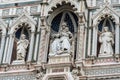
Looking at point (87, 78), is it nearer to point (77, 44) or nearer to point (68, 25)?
point (77, 44)

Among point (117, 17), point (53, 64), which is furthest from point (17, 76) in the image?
point (117, 17)

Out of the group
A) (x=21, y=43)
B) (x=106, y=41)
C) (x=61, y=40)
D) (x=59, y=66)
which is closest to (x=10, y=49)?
(x=21, y=43)

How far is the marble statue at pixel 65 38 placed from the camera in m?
21.4

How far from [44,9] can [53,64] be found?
3.14m

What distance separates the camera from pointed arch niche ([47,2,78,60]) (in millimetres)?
22922

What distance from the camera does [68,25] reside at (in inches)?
907

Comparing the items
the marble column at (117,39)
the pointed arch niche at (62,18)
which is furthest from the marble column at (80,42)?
the marble column at (117,39)

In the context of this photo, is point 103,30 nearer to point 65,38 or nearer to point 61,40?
point 65,38

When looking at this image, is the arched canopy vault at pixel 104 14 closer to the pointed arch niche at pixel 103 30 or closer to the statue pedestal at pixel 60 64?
the pointed arch niche at pixel 103 30

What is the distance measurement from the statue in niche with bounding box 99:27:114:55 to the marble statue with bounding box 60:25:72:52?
4.38ft

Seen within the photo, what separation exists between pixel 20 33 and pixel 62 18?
6.72 ft

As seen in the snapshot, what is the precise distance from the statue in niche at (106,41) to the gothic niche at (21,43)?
3.35 meters

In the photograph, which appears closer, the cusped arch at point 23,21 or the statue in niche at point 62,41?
the statue in niche at point 62,41

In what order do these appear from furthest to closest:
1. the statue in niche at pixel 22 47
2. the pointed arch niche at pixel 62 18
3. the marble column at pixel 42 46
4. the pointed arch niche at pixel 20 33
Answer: the pointed arch niche at pixel 62 18 < the pointed arch niche at pixel 20 33 < the statue in niche at pixel 22 47 < the marble column at pixel 42 46
